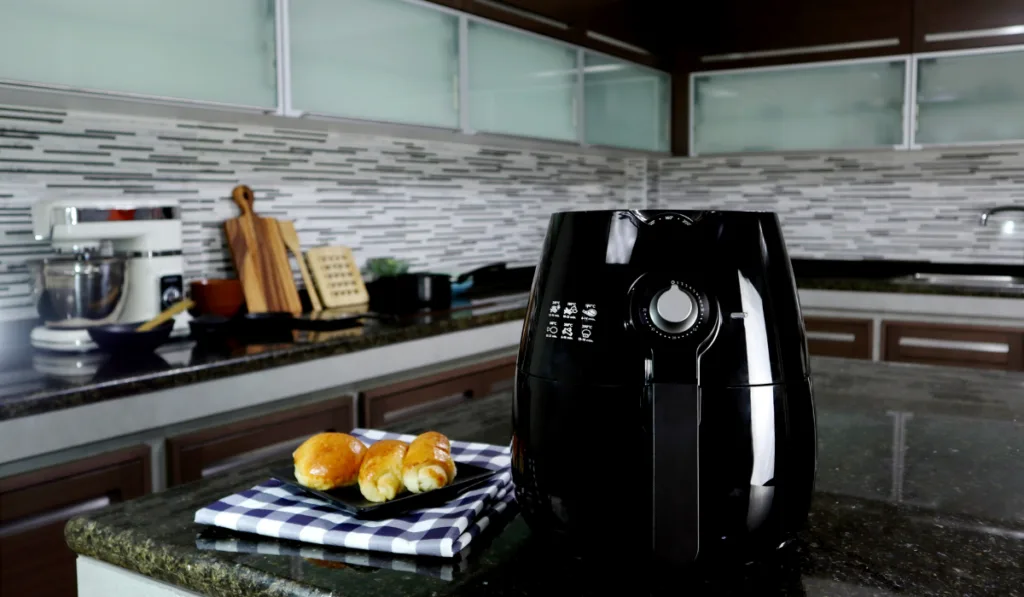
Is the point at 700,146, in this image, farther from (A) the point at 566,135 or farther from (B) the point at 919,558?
(B) the point at 919,558

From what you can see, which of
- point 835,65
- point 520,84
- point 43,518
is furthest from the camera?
point 835,65

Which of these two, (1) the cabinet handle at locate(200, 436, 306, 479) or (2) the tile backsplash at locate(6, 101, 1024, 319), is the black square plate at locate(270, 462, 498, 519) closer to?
(1) the cabinet handle at locate(200, 436, 306, 479)

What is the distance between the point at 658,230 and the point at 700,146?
3.75 meters

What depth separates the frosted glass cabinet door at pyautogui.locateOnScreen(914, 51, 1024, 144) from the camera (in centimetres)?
Result: 350

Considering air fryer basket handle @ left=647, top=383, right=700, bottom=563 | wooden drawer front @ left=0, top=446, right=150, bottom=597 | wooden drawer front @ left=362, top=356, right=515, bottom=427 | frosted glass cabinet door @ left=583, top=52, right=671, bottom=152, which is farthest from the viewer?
frosted glass cabinet door @ left=583, top=52, right=671, bottom=152

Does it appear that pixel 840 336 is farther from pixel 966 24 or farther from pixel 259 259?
pixel 259 259

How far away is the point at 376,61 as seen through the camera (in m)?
2.65

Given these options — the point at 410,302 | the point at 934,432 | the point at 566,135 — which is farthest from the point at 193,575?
the point at 566,135

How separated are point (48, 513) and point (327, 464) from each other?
1.13 metres

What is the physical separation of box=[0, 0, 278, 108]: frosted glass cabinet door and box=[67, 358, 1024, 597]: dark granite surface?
137cm

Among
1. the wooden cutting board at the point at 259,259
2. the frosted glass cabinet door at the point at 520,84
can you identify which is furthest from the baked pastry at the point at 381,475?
the frosted glass cabinet door at the point at 520,84


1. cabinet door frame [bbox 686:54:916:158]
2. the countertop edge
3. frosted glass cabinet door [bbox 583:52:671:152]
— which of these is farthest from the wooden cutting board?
cabinet door frame [bbox 686:54:916:158]

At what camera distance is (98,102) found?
2.03 metres

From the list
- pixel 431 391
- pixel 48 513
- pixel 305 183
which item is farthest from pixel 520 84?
pixel 48 513
